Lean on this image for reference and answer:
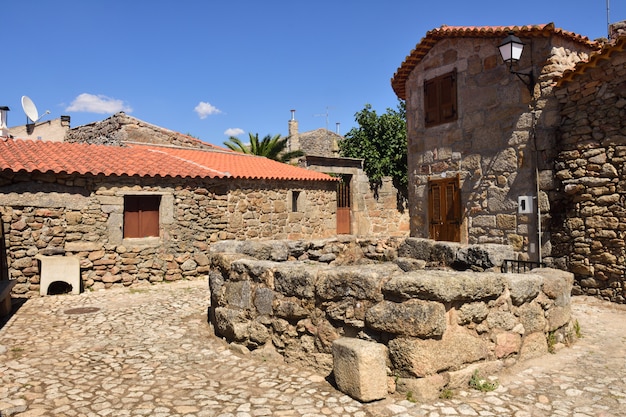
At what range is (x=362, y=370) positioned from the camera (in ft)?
11.1

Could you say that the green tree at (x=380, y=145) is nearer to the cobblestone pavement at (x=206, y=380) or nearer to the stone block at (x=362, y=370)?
the cobblestone pavement at (x=206, y=380)

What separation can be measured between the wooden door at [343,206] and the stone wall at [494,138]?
6.21 metres

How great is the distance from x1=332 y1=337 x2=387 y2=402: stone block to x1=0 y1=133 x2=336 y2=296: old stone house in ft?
24.0

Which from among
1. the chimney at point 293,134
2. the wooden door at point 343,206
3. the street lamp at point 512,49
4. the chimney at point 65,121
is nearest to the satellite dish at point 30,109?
the chimney at point 65,121

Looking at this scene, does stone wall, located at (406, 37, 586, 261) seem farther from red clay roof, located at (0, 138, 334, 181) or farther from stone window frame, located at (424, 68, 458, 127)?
red clay roof, located at (0, 138, 334, 181)

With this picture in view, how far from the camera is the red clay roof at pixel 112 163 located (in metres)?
8.99

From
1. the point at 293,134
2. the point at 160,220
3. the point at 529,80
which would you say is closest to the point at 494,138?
the point at 529,80

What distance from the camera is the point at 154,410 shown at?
3352 millimetres

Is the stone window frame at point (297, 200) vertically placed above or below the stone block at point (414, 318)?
above

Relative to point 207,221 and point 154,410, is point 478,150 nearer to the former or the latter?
point 207,221

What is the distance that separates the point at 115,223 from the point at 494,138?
7771 millimetres

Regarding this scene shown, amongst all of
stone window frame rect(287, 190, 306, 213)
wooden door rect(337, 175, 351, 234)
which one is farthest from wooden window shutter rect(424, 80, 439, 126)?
wooden door rect(337, 175, 351, 234)

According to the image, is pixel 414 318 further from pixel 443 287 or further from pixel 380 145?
pixel 380 145

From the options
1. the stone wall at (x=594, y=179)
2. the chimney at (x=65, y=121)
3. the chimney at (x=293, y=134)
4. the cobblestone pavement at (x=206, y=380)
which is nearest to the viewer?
the cobblestone pavement at (x=206, y=380)
